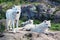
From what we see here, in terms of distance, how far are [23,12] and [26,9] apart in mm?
347

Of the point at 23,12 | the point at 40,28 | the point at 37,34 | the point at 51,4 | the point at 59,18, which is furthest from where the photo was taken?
the point at 51,4

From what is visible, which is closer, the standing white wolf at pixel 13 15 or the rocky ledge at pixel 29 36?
the rocky ledge at pixel 29 36

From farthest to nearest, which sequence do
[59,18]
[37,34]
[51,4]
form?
[51,4] < [59,18] < [37,34]

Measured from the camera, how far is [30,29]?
13117 mm

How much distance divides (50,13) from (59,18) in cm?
119

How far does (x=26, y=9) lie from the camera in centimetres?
2006

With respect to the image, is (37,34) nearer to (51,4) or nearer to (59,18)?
(59,18)

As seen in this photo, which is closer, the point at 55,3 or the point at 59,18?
the point at 59,18

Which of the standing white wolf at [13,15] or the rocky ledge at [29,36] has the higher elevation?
the standing white wolf at [13,15]

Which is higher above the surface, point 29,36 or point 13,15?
point 13,15

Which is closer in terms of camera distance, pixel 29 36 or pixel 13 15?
pixel 29 36

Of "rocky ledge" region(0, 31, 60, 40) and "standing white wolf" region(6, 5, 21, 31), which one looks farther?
"standing white wolf" region(6, 5, 21, 31)

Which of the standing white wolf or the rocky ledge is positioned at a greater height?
the standing white wolf

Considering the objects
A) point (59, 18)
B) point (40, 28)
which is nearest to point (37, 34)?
point (40, 28)
